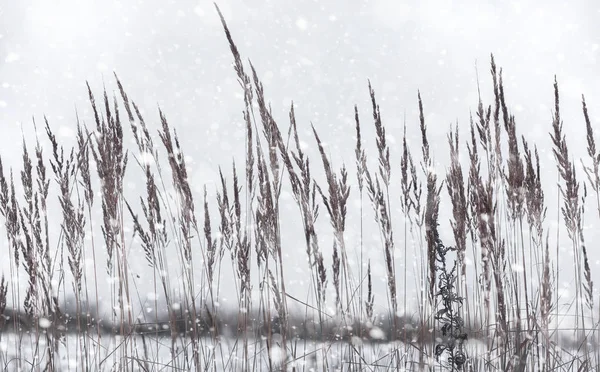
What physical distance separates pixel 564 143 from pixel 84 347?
190 centimetres

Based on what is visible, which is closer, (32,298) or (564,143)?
(564,143)

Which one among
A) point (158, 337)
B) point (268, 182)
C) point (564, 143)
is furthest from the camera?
point (158, 337)

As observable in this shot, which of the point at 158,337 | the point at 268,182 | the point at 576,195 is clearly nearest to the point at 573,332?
the point at 576,195

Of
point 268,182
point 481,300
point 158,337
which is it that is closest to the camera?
point 268,182

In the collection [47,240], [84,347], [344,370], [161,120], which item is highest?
[161,120]

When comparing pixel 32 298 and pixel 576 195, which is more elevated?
pixel 576 195

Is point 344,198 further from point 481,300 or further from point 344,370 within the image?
point 481,300

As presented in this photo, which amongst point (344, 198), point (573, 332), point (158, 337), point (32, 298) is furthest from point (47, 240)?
point (573, 332)

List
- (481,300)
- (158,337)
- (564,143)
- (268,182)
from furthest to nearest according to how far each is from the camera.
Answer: (481,300) < (158,337) < (564,143) < (268,182)

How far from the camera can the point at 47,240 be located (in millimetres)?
2152

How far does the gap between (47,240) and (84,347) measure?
0.44 m

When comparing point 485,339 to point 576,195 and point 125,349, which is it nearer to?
point 576,195

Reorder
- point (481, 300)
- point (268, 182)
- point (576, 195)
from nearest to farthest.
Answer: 1. point (268, 182)
2. point (576, 195)
3. point (481, 300)

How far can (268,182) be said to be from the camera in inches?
65.0
